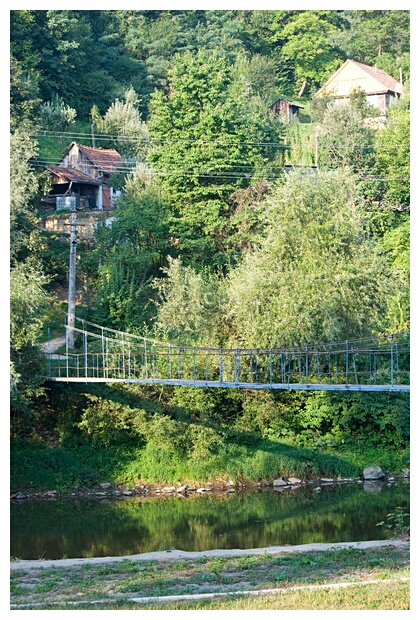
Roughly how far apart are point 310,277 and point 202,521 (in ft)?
16.5

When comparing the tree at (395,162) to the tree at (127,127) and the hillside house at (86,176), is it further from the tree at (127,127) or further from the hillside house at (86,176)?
the hillside house at (86,176)

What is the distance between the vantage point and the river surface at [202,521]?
1241 centimetres

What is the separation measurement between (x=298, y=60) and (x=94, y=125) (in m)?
9.14

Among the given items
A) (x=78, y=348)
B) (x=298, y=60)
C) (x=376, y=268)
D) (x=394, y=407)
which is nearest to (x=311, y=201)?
(x=376, y=268)

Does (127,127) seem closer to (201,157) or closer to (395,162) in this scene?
(201,157)

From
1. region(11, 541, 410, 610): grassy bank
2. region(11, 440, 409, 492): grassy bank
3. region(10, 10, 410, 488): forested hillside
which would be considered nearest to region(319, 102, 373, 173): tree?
region(10, 10, 410, 488): forested hillside

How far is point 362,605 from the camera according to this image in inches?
325

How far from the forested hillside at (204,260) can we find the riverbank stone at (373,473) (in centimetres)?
26

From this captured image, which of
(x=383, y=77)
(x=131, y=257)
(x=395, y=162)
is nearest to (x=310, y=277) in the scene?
(x=131, y=257)

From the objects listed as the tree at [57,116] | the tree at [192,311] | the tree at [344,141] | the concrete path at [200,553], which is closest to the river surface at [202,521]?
the concrete path at [200,553]

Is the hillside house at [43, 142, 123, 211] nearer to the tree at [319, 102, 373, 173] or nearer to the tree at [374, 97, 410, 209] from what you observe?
the tree at [319, 102, 373, 173]

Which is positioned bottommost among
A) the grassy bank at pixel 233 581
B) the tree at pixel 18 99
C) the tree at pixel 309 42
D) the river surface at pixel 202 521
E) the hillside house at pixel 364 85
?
the river surface at pixel 202 521

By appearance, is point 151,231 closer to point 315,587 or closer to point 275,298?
point 275,298

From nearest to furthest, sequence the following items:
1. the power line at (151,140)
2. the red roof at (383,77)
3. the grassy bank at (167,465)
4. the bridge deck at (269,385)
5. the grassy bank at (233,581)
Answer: the grassy bank at (233,581) → the bridge deck at (269,385) → the grassy bank at (167,465) → the power line at (151,140) → the red roof at (383,77)
